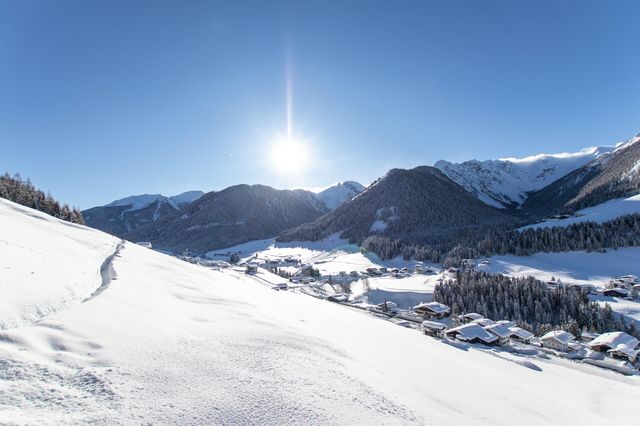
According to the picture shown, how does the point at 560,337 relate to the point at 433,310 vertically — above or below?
above

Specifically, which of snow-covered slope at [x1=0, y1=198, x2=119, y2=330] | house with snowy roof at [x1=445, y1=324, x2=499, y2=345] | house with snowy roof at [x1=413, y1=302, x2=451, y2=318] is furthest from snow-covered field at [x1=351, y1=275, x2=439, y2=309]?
snow-covered slope at [x1=0, y1=198, x2=119, y2=330]

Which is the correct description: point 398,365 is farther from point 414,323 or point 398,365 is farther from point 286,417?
point 414,323

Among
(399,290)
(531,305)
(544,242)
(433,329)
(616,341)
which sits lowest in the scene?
(433,329)

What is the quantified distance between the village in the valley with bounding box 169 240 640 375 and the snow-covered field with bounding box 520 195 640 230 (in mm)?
61808

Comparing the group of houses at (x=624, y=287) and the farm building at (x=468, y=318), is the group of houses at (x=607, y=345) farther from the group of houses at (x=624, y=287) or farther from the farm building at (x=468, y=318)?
the group of houses at (x=624, y=287)

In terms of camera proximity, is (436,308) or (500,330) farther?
(436,308)

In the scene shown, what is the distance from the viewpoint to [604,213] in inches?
5719

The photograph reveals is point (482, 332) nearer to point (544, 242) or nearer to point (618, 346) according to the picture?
point (618, 346)

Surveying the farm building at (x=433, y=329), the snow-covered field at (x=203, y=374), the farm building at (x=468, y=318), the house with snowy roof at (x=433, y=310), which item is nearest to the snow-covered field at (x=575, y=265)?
the farm building at (x=468, y=318)

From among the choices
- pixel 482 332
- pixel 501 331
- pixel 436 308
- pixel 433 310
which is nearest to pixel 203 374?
pixel 482 332

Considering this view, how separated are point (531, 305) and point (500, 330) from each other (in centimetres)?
2597

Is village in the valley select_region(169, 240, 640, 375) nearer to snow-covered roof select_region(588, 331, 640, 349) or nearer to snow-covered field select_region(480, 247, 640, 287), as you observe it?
snow-covered roof select_region(588, 331, 640, 349)

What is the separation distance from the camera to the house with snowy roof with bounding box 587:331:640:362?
40531 mm

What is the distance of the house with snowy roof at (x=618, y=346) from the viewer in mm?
40531
